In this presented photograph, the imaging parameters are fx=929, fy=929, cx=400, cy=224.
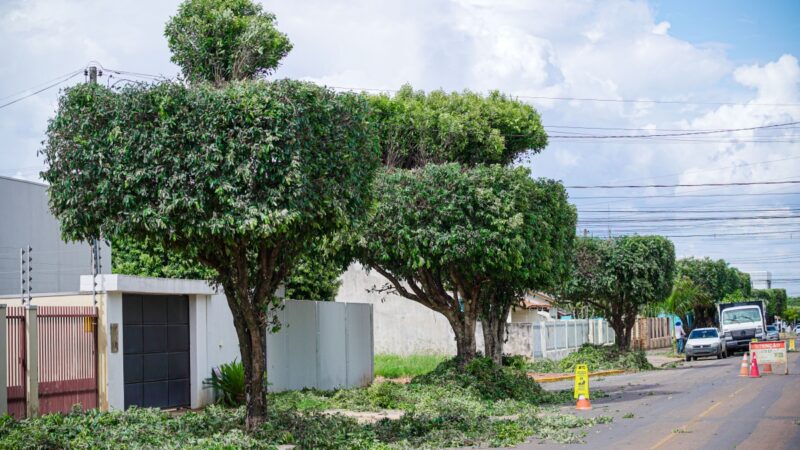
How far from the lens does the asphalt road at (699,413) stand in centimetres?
1437

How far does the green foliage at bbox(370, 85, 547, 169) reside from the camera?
29.1 meters

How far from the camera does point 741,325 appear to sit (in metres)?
52.5

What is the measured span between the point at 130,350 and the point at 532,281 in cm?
1207

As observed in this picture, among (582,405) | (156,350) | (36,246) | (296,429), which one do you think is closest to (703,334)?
(582,405)

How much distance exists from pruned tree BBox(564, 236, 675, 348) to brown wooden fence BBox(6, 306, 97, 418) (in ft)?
91.5

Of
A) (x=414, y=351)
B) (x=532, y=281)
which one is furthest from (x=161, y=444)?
(x=414, y=351)

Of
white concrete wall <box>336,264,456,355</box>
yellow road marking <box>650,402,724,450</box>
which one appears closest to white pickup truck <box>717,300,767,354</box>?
white concrete wall <box>336,264,456,355</box>

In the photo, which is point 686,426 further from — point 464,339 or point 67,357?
point 67,357

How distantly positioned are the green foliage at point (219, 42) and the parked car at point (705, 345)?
32176 millimetres

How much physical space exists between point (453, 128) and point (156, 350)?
12848 millimetres

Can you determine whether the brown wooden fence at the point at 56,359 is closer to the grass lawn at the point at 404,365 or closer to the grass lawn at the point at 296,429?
the grass lawn at the point at 296,429

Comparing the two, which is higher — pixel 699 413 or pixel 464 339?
pixel 464 339

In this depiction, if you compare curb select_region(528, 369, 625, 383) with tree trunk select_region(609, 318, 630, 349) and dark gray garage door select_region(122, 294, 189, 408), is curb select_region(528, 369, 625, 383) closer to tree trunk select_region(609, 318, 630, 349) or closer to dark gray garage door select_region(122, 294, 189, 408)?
tree trunk select_region(609, 318, 630, 349)

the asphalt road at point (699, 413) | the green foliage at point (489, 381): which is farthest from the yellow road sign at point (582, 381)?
the green foliage at point (489, 381)
